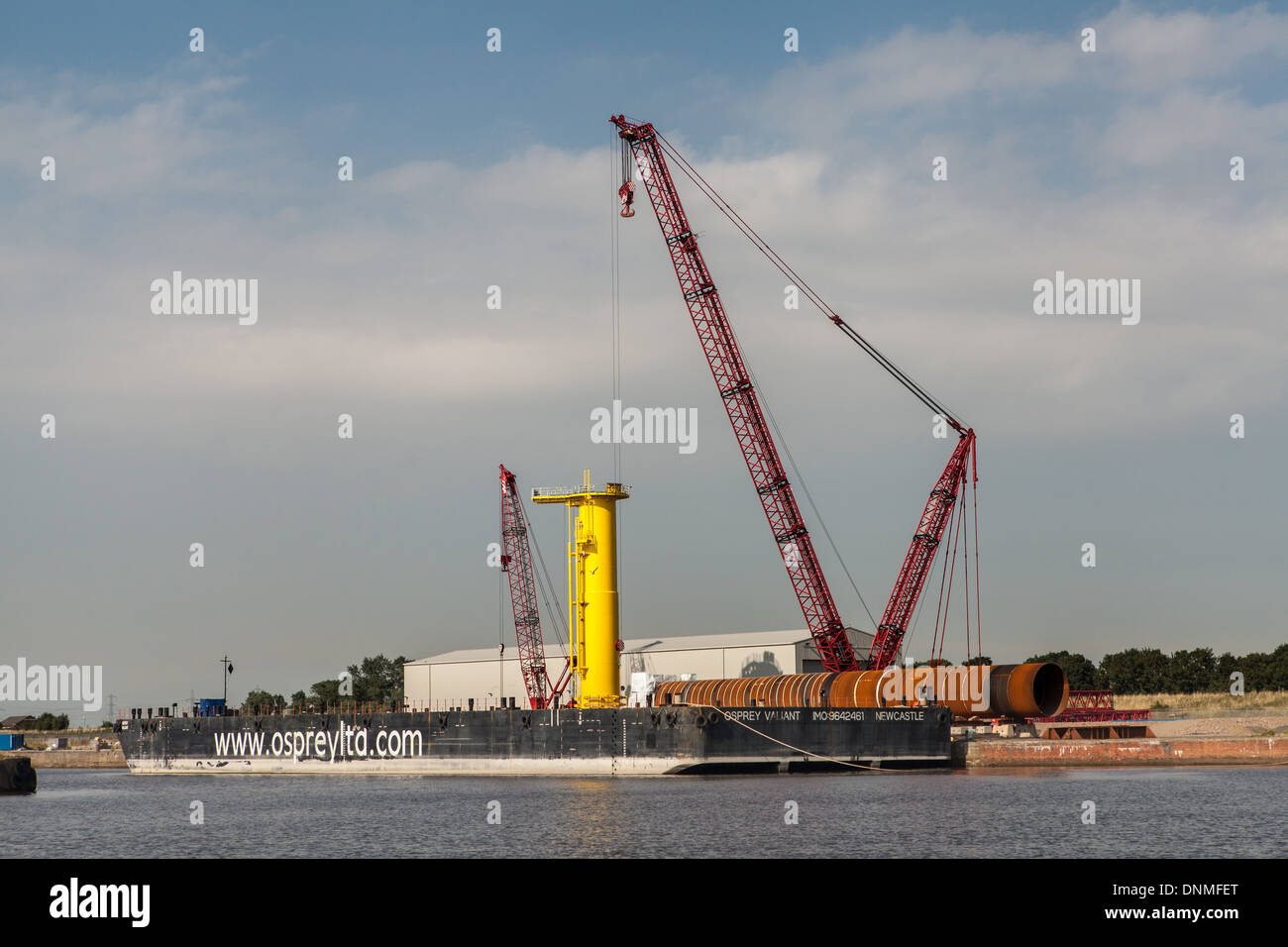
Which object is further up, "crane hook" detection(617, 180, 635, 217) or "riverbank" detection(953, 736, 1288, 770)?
"crane hook" detection(617, 180, 635, 217)

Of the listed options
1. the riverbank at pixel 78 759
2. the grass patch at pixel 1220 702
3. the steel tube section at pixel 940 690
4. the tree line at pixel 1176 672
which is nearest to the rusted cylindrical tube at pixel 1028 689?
the steel tube section at pixel 940 690

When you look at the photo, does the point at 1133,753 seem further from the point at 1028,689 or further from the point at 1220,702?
the point at 1220,702

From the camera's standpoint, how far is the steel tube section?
81000 millimetres

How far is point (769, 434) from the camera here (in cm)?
9506

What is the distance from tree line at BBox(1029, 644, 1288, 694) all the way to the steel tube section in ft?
210

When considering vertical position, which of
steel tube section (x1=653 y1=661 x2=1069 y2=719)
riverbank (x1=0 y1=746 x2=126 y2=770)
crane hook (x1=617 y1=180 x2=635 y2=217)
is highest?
crane hook (x1=617 y1=180 x2=635 y2=217)

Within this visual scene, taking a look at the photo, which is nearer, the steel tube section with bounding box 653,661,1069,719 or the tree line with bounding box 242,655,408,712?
the steel tube section with bounding box 653,661,1069,719

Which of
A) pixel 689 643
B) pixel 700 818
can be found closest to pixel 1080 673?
pixel 689 643

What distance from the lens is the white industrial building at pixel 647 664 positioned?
10094 centimetres

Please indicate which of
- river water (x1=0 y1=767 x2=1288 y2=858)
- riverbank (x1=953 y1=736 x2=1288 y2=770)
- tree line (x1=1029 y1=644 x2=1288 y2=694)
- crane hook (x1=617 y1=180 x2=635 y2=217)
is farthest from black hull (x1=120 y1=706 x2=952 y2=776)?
tree line (x1=1029 y1=644 x2=1288 y2=694)

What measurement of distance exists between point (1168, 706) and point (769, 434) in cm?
5179

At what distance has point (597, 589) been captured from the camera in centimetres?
7750

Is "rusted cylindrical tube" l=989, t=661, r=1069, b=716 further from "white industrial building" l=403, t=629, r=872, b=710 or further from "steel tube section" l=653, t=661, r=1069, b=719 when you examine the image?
"white industrial building" l=403, t=629, r=872, b=710
